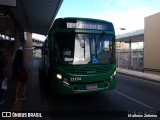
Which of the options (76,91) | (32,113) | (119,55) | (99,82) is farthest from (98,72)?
(119,55)

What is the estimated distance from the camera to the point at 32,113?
22.5ft

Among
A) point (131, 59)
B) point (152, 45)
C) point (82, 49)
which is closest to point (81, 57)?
point (82, 49)

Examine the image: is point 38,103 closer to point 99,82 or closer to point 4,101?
point 4,101

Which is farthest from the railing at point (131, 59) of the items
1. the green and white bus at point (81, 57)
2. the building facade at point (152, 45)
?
the green and white bus at point (81, 57)

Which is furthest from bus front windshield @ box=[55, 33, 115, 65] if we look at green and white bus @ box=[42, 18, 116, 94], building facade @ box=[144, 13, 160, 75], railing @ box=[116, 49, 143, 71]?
railing @ box=[116, 49, 143, 71]

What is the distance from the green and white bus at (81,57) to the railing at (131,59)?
14457 millimetres

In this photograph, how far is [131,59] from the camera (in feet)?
78.4

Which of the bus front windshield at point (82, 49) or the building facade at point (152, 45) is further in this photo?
the building facade at point (152, 45)

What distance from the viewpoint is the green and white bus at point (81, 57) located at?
8.12 m

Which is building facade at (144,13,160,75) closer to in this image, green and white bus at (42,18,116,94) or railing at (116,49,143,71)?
railing at (116,49,143,71)

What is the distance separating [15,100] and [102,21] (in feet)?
14.0

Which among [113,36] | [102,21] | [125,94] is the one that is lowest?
[125,94]

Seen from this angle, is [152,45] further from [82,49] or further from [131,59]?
[82,49]

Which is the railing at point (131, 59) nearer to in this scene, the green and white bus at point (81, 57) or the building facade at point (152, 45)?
the building facade at point (152, 45)
